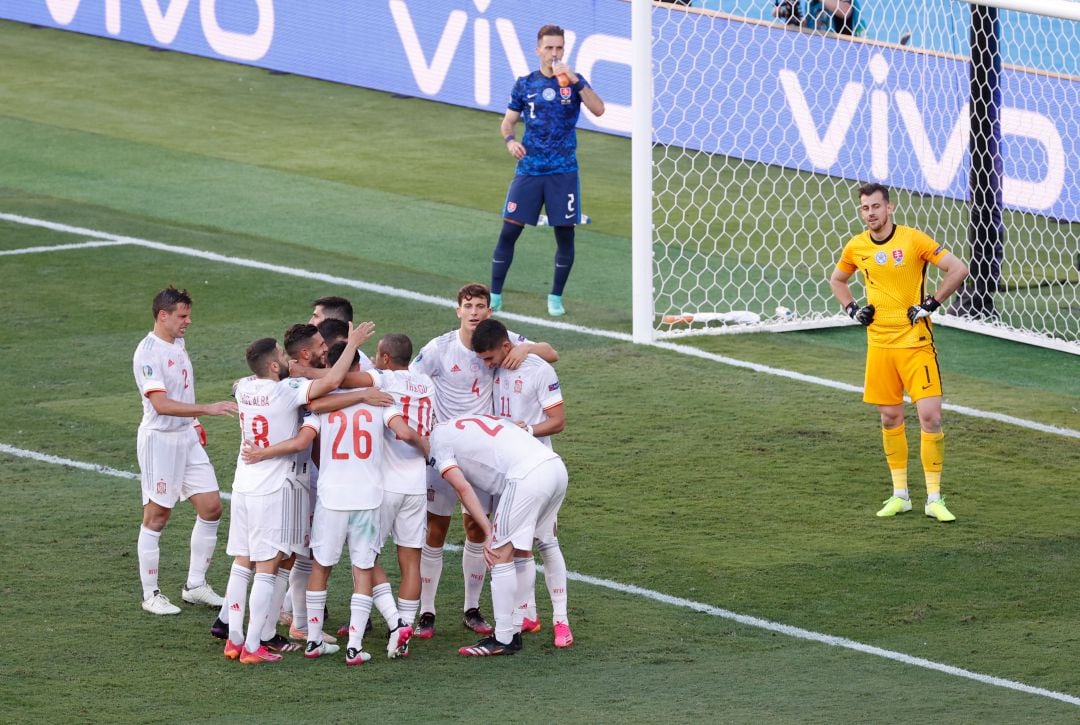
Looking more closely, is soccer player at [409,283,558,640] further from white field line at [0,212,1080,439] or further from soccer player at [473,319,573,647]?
white field line at [0,212,1080,439]

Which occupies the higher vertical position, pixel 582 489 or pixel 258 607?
pixel 582 489

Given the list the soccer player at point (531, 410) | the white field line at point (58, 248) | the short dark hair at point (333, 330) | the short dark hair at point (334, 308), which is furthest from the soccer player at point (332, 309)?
the white field line at point (58, 248)

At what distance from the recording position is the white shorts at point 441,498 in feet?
28.8

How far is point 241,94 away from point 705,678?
53.8 ft

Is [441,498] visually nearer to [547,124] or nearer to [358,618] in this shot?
[358,618]

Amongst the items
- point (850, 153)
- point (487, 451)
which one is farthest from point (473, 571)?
point (850, 153)

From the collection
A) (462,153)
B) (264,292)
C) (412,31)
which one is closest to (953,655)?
(264,292)

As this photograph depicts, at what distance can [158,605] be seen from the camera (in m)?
8.97

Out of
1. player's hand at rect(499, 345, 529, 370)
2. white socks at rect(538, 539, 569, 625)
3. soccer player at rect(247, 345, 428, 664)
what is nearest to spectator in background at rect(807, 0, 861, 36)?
player's hand at rect(499, 345, 529, 370)

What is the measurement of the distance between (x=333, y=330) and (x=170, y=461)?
1.14 metres

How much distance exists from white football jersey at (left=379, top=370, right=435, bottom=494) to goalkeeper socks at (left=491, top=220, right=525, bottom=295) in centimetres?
621

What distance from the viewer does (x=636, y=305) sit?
46.8ft

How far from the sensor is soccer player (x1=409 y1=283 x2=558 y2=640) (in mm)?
8828

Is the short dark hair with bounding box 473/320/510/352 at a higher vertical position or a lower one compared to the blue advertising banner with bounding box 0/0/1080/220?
lower
